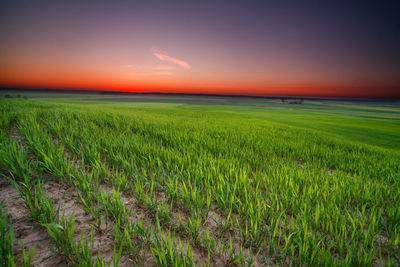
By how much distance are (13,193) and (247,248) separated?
2935 mm

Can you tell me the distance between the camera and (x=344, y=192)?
9.00ft

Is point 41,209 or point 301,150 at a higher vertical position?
point 41,209

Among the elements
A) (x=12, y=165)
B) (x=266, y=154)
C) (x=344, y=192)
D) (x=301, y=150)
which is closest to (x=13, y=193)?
(x=12, y=165)

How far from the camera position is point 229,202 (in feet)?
7.70

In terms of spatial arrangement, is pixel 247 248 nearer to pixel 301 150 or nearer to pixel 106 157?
pixel 106 157

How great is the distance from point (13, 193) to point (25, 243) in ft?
3.37

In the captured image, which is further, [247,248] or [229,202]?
[229,202]

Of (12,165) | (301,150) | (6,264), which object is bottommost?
(301,150)

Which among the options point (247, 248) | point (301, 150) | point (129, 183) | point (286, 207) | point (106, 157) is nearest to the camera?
point (247, 248)

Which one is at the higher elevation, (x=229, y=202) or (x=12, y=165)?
(x=12, y=165)

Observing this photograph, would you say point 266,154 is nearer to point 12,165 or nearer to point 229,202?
point 229,202

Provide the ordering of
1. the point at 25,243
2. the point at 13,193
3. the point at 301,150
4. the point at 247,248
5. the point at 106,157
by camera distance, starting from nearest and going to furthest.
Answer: the point at 25,243
the point at 247,248
the point at 13,193
the point at 106,157
the point at 301,150

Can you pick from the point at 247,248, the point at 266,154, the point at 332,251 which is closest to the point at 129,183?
the point at 247,248

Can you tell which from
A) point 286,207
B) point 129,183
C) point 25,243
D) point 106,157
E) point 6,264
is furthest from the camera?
point 106,157
